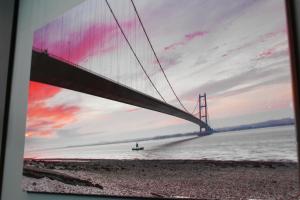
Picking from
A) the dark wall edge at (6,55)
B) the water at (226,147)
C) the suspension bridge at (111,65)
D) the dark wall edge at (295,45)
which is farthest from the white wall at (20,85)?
the dark wall edge at (295,45)

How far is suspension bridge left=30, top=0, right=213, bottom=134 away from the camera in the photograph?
1.06 meters

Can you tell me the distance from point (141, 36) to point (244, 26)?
0.46 metres

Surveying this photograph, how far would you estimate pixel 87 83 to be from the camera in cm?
139

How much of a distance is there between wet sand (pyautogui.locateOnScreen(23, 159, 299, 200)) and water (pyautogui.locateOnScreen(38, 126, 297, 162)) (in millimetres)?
19

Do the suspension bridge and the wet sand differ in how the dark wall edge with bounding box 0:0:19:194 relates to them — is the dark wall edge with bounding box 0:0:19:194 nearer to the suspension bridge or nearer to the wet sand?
the suspension bridge

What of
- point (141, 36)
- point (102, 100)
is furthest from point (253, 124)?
point (102, 100)

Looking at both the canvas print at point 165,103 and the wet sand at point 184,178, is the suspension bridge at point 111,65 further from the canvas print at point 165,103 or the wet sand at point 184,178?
the wet sand at point 184,178

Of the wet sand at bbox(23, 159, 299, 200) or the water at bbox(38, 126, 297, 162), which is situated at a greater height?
the water at bbox(38, 126, 297, 162)

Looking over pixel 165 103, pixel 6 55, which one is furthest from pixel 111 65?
pixel 6 55

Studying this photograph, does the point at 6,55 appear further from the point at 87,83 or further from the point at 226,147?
the point at 226,147

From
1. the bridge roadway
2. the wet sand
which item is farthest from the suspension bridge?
the wet sand

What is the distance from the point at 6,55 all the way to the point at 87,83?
1.01 m

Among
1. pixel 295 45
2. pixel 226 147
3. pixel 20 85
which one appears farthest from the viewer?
pixel 20 85

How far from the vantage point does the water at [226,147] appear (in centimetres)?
73
